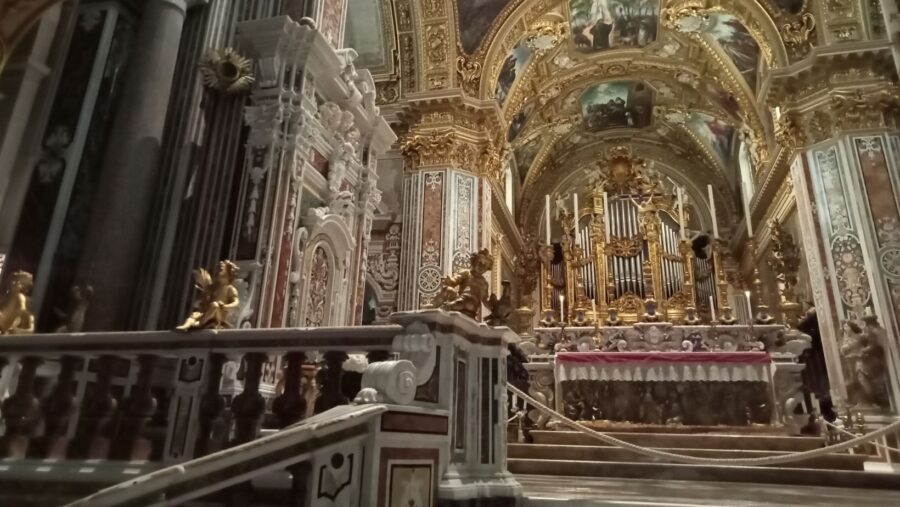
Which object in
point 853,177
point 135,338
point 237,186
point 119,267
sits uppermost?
point 853,177

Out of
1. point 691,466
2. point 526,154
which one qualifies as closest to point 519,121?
point 526,154

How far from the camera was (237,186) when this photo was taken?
5566mm

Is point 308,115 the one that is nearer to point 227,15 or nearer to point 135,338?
point 227,15

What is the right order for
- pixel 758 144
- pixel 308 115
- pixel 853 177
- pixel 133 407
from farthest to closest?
1. pixel 758 144
2. pixel 853 177
3. pixel 308 115
4. pixel 133 407

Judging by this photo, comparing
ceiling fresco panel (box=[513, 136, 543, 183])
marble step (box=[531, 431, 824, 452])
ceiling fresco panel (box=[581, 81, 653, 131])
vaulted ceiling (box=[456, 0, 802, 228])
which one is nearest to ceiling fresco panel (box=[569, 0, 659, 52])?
vaulted ceiling (box=[456, 0, 802, 228])

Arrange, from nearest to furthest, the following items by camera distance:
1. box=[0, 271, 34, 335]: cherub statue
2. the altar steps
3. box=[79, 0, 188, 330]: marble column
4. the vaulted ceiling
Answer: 1. box=[0, 271, 34, 335]: cherub statue
2. the altar steps
3. box=[79, 0, 188, 330]: marble column
4. the vaulted ceiling

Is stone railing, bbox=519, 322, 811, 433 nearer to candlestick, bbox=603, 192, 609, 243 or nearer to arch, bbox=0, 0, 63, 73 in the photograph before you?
arch, bbox=0, 0, 63, 73

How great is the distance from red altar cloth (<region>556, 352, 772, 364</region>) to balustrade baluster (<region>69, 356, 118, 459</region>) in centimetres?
616

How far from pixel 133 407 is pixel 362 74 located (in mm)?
4793

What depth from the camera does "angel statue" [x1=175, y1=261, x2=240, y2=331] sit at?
3.60 meters

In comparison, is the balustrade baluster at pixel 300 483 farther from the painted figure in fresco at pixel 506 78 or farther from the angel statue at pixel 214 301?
the painted figure in fresco at pixel 506 78

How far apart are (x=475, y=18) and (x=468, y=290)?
9.69 meters

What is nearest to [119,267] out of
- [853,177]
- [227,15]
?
[227,15]

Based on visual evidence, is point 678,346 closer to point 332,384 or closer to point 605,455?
point 605,455
